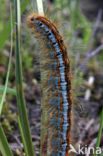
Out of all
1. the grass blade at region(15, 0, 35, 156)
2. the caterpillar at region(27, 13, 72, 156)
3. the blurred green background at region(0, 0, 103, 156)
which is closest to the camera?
the grass blade at region(15, 0, 35, 156)

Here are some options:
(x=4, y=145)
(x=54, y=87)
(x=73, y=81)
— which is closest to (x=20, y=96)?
(x=4, y=145)

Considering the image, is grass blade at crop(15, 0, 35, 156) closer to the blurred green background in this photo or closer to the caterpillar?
the caterpillar

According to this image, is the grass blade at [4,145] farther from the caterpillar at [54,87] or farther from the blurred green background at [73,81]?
the blurred green background at [73,81]

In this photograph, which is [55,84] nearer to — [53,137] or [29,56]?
[53,137]

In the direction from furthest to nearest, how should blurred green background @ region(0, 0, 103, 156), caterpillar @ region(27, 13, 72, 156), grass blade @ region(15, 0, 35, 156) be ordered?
blurred green background @ region(0, 0, 103, 156)
caterpillar @ region(27, 13, 72, 156)
grass blade @ region(15, 0, 35, 156)

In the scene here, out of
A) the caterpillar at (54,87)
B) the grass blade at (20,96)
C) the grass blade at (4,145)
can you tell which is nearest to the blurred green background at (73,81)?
the caterpillar at (54,87)

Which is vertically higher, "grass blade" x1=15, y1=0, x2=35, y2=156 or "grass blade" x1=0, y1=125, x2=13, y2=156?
"grass blade" x1=15, y1=0, x2=35, y2=156

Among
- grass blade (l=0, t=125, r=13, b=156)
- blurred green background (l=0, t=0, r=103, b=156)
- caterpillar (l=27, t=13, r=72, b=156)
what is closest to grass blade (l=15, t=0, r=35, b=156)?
grass blade (l=0, t=125, r=13, b=156)

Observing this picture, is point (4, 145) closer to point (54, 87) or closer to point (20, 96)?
point (20, 96)

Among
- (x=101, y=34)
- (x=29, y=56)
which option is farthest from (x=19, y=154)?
(x=101, y=34)
